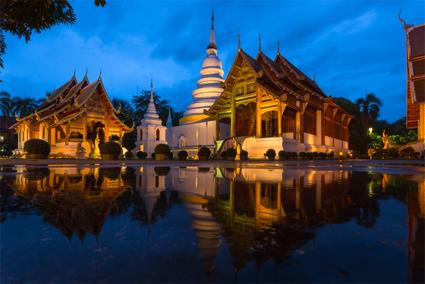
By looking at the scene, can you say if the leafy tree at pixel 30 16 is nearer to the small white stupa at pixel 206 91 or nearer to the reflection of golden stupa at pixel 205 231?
the reflection of golden stupa at pixel 205 231

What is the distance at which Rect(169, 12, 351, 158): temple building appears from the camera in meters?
22.5

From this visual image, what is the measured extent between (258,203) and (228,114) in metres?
23.9

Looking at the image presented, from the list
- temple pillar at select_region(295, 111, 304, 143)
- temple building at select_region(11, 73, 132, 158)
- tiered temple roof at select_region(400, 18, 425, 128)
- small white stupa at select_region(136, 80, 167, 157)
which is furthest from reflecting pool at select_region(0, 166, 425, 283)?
small white stupa at select_region(136, 80, 167, 157)

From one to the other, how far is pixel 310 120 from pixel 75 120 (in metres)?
25.3

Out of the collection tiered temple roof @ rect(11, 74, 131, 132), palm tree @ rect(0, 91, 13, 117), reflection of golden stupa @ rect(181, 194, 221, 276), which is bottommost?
reflection of golden stupa @ rect(181, 194, 221, 276)

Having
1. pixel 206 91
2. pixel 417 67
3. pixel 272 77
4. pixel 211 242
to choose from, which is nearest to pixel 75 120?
pixel 206 91

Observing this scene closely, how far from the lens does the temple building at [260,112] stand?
22.5 metres

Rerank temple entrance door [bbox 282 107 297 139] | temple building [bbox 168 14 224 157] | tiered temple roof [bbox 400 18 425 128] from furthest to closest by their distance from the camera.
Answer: temple building [bbox 168 14 224 157], temple entrance door [bbox 282 107 297 139], tiered temple roof [bbox 400 18 425 128]

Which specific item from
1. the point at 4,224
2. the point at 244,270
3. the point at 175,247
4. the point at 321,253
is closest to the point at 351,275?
the point at 321,253

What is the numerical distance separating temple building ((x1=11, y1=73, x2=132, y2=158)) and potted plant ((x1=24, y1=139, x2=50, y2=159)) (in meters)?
6.46

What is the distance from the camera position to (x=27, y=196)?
3387 millimetres

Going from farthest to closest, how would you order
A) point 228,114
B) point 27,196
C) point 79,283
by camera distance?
point 228,114 < point 27,196 < point 79,283

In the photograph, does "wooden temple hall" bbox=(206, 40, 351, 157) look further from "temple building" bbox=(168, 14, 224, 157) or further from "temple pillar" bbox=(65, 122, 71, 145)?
"temple pillar" bbox=(65, 122, 71, 145)

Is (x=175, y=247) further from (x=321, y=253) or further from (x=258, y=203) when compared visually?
(x=258, y=203)
